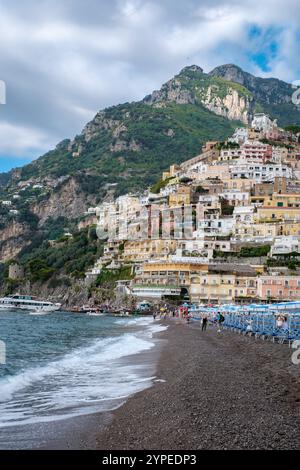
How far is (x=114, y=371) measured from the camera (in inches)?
711

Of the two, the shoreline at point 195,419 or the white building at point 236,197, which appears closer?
the shoreline at point 195,419

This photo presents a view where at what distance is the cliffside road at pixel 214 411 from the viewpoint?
805cm

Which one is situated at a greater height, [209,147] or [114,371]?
[209,147]

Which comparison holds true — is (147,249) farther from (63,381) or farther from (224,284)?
(63,381)

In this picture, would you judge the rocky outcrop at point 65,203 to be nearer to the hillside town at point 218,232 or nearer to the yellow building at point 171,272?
the hillside town at point 218,232

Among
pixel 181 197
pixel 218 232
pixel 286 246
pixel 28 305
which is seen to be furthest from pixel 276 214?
pixel 28 305

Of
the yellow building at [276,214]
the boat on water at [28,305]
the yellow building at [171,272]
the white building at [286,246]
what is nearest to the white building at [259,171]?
the yellow building at [276,214]

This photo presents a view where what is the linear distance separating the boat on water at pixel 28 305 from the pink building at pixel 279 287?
1443 inches

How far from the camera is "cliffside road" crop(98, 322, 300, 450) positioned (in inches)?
317

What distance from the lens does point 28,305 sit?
91.2 metres

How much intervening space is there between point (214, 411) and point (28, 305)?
8520 cm
